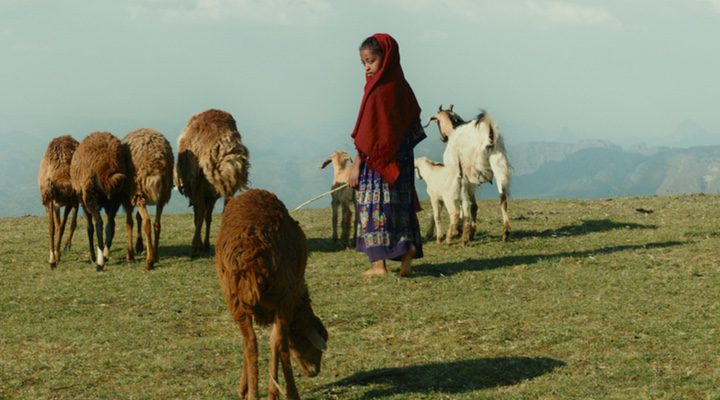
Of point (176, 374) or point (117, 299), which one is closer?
point (176, 374)

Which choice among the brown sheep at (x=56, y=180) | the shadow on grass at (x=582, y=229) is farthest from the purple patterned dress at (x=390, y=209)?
the brown sheep at (x=56, y=180)

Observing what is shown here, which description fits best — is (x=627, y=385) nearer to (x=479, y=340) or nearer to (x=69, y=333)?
(x=479, y=340)

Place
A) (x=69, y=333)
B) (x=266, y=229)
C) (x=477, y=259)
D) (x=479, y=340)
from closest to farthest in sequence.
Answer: (x=266, y=229)
(x=479, y=340)
(x=69, y=333)
(x=477, y=259)

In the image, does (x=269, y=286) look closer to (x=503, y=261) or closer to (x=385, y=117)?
(x=385, y=117)

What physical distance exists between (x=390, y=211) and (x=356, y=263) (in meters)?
2.28

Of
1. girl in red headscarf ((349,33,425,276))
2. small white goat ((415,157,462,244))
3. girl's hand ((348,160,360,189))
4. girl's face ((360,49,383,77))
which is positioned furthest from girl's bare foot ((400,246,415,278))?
small white goat ((415,157,462,244))

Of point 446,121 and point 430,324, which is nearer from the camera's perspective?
point 430,324

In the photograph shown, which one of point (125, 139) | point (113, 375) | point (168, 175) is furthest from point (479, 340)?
point (125, 139)

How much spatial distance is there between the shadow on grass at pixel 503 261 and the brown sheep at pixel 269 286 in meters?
5.16

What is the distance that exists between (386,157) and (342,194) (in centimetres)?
378

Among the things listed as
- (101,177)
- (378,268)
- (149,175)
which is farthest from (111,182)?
(378,268)

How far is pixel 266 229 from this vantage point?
6.79 metres

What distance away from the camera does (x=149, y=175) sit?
14008 mm

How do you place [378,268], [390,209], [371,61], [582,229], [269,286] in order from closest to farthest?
[269,286] < [371,61] < [390,209] < [378,268] < [582,229]
